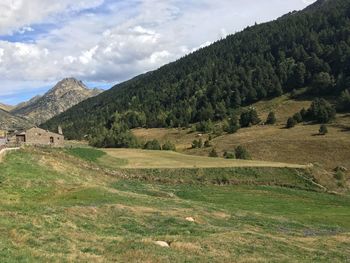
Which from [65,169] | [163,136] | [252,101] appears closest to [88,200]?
[65,169]

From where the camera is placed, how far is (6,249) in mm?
18094

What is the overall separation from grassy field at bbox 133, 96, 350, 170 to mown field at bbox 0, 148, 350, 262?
120 feet

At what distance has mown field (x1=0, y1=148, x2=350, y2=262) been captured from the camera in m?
21.5

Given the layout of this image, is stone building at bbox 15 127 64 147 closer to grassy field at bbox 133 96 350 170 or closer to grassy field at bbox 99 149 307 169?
grassy field at bbox 133 96 350 170

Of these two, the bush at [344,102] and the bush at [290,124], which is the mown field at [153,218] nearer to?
the bush at [290,124]

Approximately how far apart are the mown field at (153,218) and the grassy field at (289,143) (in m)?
36.6

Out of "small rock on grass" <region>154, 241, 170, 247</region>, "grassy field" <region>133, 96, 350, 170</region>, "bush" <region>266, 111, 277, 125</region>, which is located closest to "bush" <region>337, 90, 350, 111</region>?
"grassy field" <region>133, 96, 350, 170</region>

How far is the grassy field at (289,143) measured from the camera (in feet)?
345

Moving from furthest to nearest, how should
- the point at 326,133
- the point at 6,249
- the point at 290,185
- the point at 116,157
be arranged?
the point at 326,133, the point at 116,157, the point at 290,185, the point at 6,249

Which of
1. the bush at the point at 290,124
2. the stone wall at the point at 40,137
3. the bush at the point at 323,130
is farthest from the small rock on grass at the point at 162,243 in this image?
the bush at the point at 290,124

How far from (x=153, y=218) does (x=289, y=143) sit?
8777cm

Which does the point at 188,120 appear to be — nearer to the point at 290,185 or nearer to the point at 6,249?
the point at 290,185

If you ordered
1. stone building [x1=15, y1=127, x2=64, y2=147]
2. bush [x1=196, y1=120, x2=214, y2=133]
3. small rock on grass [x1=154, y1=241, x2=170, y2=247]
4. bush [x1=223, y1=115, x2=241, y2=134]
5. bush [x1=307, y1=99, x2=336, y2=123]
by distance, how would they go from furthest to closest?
bush [x1=196, y1=120, x2=214, y2=133] < bush [x1=223, y1=115, x2=241, y2=134] < bush [x1=307, y1=99, x2=336, y2=123] < stone building [x1=15, y1=127, x2=64, y2=147] < small rock on grass [x1=154, y1=241, x2=170, y2=247]

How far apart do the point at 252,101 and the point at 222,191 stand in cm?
13470
